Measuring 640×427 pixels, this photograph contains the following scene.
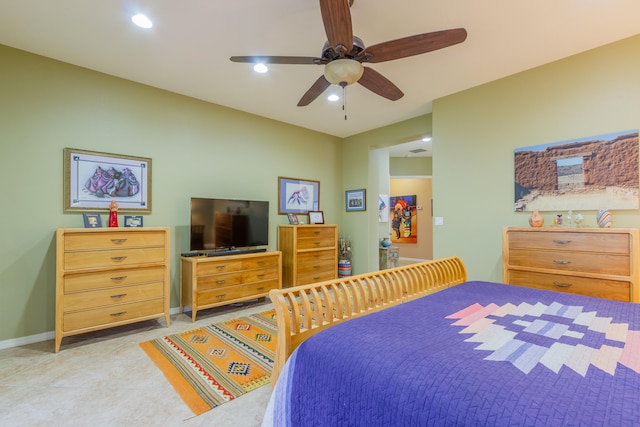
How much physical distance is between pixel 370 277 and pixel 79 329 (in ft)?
8.66

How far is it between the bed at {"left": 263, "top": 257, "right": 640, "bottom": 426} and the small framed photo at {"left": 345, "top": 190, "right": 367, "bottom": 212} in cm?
354

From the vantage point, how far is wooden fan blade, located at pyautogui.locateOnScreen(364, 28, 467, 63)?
1.87 m

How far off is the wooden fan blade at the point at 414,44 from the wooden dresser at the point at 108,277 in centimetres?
263

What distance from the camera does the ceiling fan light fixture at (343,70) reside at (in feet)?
6.42

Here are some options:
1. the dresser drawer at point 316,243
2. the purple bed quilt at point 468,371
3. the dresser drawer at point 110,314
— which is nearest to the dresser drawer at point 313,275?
the dresser drawer at point 316,243

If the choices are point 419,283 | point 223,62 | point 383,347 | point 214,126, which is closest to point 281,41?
point 223,62

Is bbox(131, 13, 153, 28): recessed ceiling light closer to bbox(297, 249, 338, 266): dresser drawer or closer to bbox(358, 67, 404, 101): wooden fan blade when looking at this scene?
bbox(358, 67, 404, 101): wooden fan blade

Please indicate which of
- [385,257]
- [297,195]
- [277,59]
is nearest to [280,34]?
[277,59]

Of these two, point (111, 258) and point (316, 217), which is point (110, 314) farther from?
point (316, 217)

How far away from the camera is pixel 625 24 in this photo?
229cm

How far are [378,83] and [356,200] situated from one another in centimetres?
297

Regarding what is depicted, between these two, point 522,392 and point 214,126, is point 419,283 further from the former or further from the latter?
point 214,126

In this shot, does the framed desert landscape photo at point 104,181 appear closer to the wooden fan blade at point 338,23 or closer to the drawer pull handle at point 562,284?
the wooden fan blade at point 338,23

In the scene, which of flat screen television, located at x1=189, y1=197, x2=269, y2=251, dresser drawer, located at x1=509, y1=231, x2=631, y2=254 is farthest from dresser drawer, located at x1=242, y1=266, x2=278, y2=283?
dresser drawer, located at x1=509, y1=231, x2=631, y2=254
